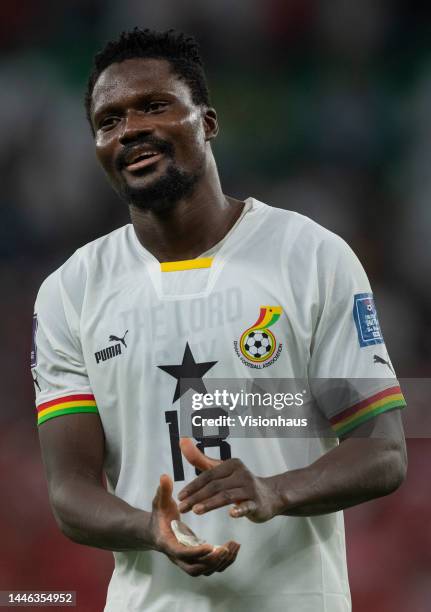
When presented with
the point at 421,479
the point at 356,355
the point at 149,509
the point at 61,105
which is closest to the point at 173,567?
the point at 149,509

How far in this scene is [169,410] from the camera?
2209 millimetres

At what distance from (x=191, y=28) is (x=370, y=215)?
1235 millimetres

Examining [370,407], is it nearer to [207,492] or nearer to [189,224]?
[207,492]

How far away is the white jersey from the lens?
2.10 meters

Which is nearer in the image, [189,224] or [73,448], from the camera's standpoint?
[73,448]

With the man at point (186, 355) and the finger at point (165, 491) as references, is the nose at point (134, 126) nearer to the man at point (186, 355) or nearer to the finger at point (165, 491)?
the man at point (186, 355)

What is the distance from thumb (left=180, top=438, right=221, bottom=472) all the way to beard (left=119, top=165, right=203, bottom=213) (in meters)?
0.68

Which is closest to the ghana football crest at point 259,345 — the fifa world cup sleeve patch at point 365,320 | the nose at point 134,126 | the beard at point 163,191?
the fifa world cup sleeve patch at point 365,320

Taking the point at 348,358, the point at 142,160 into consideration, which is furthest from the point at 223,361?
the point at 142,160

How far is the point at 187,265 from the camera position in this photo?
2350 mm

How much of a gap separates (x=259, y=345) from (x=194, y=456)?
392mm

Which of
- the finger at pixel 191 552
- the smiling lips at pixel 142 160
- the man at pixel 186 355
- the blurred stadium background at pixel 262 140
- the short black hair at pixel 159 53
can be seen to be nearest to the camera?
the finger at pixel 191 552

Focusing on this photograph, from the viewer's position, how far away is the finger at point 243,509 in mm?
1793

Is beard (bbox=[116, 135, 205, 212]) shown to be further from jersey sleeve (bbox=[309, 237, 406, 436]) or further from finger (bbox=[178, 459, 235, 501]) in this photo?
finger (bbox=[178, 459, 235, 501])
